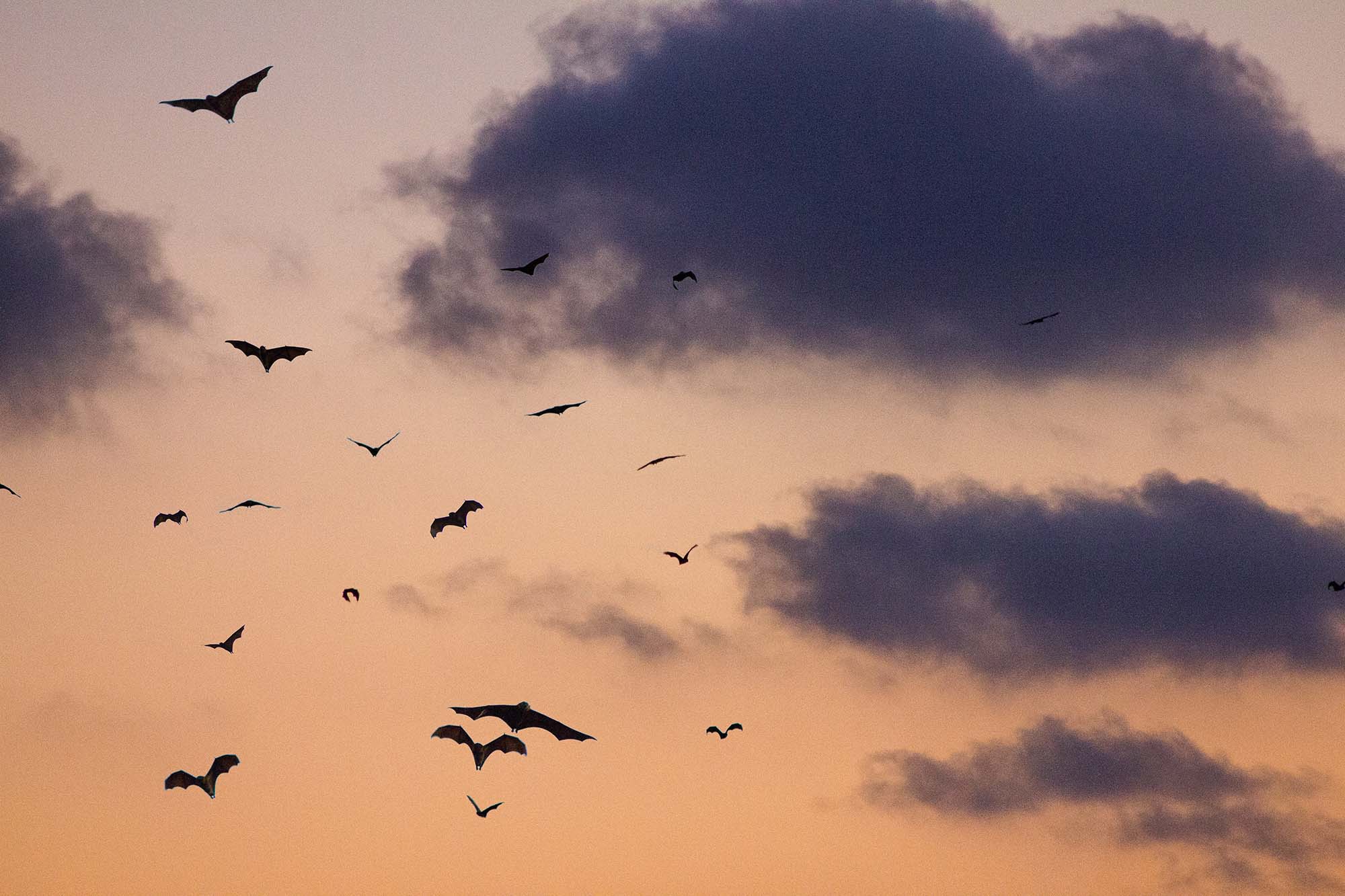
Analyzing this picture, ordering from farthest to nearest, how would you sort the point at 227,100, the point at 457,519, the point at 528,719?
the point at 457,519, the point at 528,719, the point at 227,100

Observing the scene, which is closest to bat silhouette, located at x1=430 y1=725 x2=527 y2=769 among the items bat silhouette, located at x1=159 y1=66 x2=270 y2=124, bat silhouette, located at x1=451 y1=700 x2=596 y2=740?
bat silhouette, located at x1=451 y1=700 x2=596 y2=740

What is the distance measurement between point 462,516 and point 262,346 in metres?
10.6

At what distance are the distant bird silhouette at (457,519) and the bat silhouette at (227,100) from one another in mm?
21337

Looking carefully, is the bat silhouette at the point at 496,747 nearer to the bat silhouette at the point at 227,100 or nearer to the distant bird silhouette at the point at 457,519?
the distant bird silhouette at the point at 457,519

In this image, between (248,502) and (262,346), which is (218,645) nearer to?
(248,502)

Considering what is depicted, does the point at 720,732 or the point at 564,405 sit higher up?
the point at 564,405

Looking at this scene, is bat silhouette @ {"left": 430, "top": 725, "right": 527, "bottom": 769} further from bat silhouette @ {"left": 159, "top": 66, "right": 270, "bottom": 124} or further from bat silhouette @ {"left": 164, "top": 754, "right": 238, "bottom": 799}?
bat silhouette @ {"left": 159, "top": 66, "right": 270, "bottom": 124}

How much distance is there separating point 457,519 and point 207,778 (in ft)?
46.8

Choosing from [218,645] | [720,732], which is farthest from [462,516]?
[720,732]

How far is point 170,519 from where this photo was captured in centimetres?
6538

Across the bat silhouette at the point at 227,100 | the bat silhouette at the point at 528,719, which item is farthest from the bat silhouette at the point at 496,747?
the bat silhouette at the point at 227,100

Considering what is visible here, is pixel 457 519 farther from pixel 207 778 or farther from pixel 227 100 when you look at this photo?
pixel 227 100

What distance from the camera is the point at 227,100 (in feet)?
151

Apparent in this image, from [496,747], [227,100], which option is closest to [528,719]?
[496,747]
